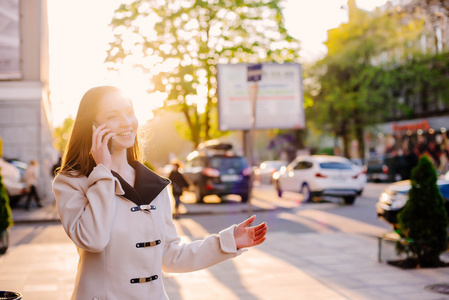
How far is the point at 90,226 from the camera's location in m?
2.28

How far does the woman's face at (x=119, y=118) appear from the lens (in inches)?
99.4

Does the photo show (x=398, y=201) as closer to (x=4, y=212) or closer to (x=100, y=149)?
(x=4, y=212)

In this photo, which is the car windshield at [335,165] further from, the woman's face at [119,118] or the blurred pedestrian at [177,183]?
the woman's face at [119,118]

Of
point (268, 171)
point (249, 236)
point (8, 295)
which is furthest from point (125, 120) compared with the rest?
point (268, 171)

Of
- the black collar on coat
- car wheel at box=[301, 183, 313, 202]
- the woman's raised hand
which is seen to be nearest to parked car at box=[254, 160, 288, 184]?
car wheel at box=[301, 183, 313, 202]

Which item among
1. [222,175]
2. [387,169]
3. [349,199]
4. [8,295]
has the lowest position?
[387,169]

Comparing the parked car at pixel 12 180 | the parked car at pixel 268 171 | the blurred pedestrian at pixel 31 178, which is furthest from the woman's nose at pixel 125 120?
the parked car at pixel 268 171

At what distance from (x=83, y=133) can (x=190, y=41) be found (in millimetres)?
27771

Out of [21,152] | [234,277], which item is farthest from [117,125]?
[21,152]

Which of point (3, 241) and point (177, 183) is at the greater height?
point (177, 183)

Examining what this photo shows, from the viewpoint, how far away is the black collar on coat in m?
2.47

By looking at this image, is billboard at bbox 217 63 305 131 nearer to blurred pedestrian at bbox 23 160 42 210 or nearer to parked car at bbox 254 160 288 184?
blurred pedestrian at bbox 23 160 42 210

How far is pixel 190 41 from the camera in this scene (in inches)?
1174

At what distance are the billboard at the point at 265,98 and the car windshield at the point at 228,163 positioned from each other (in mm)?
4039
